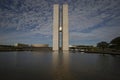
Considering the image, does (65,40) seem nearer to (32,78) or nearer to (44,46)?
(44,46)

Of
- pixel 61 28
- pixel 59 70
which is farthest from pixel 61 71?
pixel 61 28

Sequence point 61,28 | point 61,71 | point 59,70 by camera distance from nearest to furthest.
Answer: point 61,71
point 59,70
point 61,28

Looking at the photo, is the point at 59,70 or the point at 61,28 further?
the point at 61,28

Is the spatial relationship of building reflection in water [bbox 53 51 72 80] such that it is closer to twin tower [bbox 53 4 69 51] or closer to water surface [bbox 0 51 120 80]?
water surface [bbox 0 51 120 80]

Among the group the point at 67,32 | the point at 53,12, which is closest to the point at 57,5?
the point at 53,12

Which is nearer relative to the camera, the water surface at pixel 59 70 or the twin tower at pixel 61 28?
the water surface at pixel 59 70

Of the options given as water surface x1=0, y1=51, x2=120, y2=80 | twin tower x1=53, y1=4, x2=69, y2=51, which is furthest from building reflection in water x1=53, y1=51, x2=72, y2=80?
twin tower x1=53, y1=4, x2=69, y2=51

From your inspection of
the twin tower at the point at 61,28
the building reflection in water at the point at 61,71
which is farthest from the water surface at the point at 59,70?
the twin tower at the point at 61,28

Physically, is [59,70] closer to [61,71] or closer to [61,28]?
[61,71]

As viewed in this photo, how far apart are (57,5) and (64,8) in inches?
190

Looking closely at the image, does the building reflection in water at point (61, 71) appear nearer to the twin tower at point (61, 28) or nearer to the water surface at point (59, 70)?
the water surface at point (59, 70)

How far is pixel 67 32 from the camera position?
243ft

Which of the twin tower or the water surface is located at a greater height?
the twin tower

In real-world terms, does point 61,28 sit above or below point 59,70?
above
